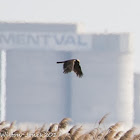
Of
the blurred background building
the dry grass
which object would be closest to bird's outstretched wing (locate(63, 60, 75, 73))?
the dry grass

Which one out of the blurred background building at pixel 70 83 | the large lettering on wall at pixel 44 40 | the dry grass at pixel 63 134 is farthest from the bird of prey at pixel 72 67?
the large lettering on wall at pixel 44 40

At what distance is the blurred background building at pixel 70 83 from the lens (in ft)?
569

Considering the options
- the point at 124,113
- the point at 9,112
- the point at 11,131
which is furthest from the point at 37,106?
the point at 11,131

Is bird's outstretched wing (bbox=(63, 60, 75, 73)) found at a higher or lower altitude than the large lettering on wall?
lower

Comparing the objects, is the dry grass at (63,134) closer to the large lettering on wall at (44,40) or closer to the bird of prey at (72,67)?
the bird of prey at (72,67)

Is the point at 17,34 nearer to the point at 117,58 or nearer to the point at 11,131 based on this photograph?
the point at 117,58

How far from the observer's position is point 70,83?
17100 centimetres

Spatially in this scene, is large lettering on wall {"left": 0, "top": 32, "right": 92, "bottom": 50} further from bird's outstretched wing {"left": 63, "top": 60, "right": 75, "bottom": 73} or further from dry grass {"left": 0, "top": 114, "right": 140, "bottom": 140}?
bird's outstretched wing {"left": 63, "top": 60, "right": 75, "bottom": 73}

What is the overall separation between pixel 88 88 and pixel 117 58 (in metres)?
9.21

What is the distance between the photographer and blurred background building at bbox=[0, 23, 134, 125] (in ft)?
569

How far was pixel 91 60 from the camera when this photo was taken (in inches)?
6855

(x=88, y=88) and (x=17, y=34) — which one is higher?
(x=17, y=34)

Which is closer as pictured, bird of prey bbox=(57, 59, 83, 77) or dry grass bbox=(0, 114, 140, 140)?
bird of prey bbox=(57, 59, 83, 77)

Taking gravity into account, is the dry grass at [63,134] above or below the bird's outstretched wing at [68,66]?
below
